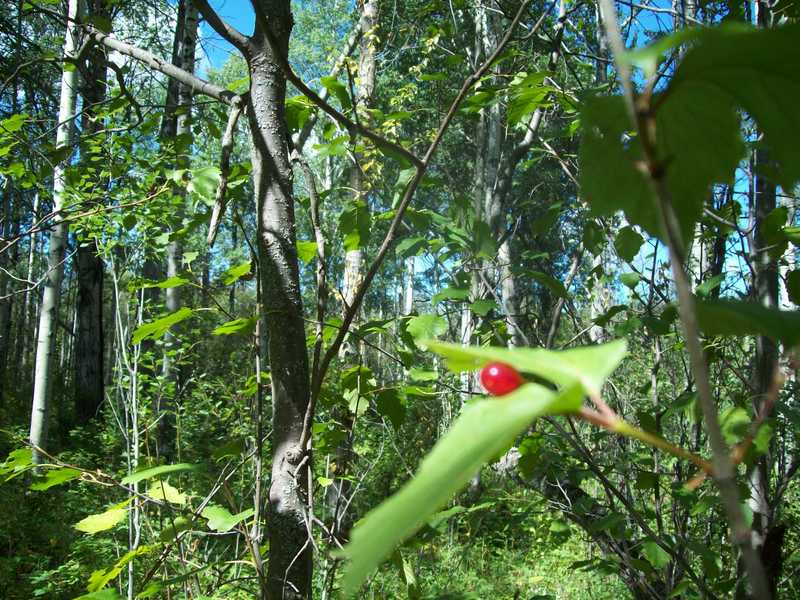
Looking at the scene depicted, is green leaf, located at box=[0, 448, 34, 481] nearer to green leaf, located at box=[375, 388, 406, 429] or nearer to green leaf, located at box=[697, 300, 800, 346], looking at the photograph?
green leaf, located at box=[375, 388, 406, 429]

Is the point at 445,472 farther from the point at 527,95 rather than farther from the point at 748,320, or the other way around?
the point at 527,95

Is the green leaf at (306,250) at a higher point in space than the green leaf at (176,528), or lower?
higher

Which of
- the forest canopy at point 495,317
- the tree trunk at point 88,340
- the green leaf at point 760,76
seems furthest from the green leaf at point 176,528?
the tree trunk at point 88,340

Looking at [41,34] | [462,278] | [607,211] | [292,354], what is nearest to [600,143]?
[607,211]

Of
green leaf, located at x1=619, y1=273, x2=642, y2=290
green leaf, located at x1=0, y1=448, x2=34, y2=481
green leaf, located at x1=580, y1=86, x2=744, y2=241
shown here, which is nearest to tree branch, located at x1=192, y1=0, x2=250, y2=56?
green leaf, located at x1=580, y1=86, x2=744, y2=241

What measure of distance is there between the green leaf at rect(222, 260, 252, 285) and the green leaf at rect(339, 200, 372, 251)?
246 mm

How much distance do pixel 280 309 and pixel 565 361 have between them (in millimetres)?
902

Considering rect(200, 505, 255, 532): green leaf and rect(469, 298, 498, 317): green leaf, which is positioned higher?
rect(469, 298, 498, 317): green leaf

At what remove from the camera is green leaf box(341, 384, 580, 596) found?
19cm

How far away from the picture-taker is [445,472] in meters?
0.20

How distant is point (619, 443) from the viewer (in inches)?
92.5

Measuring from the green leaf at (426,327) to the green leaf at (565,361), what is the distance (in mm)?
945

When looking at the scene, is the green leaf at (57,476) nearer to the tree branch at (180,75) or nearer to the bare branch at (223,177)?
the bare branch at (223,177)

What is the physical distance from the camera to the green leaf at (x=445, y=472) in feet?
0.61
